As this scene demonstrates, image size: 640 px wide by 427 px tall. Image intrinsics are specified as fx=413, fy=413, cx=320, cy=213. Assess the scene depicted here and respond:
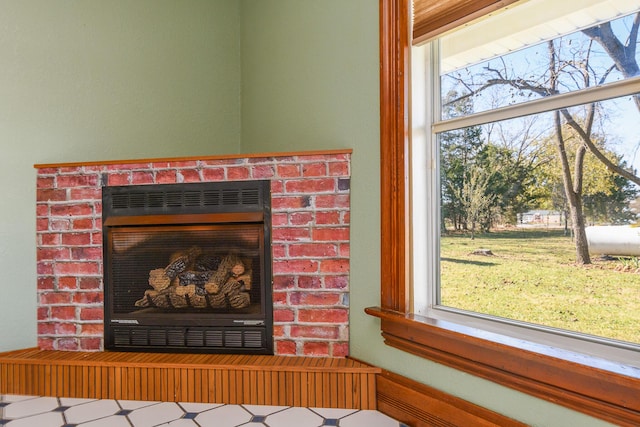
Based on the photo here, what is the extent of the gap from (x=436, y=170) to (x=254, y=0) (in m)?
1.79

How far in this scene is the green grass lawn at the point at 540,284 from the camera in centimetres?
126

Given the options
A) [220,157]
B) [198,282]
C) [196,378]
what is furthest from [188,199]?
[196,378]

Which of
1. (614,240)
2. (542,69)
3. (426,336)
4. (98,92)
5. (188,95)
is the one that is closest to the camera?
(614,240)

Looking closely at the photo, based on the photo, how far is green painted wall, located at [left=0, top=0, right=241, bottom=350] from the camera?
219 cm

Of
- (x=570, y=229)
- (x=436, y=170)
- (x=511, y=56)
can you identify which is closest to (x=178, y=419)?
(x=436, y=170)

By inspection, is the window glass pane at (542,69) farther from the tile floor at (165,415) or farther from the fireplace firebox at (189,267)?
the tile floor at (165,415)

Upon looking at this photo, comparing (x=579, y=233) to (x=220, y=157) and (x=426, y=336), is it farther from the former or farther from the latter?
(x=220, y=157)

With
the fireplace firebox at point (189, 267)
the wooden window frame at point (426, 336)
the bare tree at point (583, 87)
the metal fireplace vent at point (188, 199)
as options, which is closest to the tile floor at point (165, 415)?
the fireplace firebox at point (189, 267)

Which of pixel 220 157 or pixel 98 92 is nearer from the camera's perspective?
pixel 220 157

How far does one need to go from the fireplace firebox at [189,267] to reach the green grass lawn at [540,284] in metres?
0.88

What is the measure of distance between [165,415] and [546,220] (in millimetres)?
1711

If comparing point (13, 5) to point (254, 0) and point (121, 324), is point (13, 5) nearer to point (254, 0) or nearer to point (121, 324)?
point (254, 0)

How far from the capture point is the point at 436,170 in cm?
178

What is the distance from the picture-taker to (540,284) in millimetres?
1455
